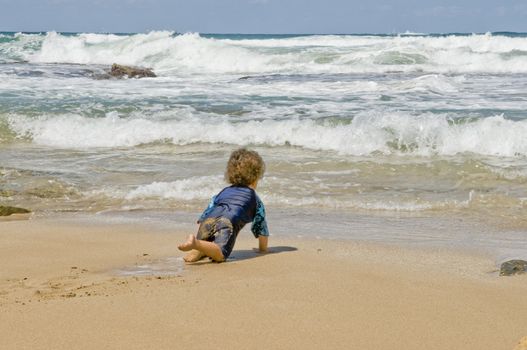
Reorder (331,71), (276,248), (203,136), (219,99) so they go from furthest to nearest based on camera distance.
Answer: (331,71) → (219,99) → (203,136) → (276,248)

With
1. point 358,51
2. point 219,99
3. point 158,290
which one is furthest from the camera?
point 358,51

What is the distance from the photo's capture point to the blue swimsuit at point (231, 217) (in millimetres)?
5258

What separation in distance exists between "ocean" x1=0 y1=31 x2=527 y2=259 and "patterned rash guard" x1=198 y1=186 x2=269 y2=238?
874 mm

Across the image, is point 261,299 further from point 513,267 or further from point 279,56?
point 279,56

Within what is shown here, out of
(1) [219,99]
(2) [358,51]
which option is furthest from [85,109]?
(2) [358,51]

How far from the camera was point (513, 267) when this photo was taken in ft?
15.5

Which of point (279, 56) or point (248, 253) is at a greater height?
point (279, 56)

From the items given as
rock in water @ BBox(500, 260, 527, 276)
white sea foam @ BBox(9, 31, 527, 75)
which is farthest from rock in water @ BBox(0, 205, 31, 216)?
white sea foam @ BBox(9, 31, 527, 75)

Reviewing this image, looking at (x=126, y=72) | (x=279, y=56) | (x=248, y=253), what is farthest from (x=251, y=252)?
(x=279, y=56)

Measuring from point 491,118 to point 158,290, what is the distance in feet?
29.7

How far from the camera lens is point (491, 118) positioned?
1212 centimetres

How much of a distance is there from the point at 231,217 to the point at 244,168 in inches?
14.9

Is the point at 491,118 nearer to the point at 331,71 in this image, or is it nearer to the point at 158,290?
the point at 158,290

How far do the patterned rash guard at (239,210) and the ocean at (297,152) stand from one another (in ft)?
2.87
